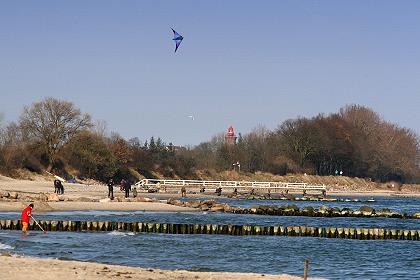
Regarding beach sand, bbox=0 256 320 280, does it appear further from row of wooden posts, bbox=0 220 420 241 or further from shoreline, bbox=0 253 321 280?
row of wooden posts, bbox=0 220 420 241

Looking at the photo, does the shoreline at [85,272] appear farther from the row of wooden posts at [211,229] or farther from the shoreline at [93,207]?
the shoreline at [93,207]

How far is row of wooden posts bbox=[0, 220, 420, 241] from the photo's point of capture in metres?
42.4

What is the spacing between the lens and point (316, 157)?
522 feet

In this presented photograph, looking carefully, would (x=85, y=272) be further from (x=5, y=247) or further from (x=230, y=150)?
(x=230, y=150)

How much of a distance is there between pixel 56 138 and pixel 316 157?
69.4m

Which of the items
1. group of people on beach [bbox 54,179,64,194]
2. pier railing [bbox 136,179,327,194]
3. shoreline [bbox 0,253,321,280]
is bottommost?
shoreline [bbox 0,253,321,280]

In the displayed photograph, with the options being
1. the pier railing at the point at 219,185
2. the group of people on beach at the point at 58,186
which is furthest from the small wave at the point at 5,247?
the pier railing at the point at 219,185

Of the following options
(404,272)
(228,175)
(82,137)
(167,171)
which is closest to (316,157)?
(228,175)

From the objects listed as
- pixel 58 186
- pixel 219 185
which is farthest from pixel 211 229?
pixel 219 185

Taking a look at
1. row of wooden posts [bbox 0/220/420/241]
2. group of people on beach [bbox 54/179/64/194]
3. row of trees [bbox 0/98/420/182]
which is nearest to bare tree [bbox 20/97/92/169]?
row of trees [bbox 0/98/420/182]

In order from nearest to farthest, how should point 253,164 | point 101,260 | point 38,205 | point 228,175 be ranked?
1. point 101,260
2. point 38,205
3. point 228,175
4. point 253,164

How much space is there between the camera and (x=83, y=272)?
81.8 ft

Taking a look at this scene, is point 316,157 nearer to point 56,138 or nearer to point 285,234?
point 56,138

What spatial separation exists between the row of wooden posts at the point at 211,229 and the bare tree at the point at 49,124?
200ft
